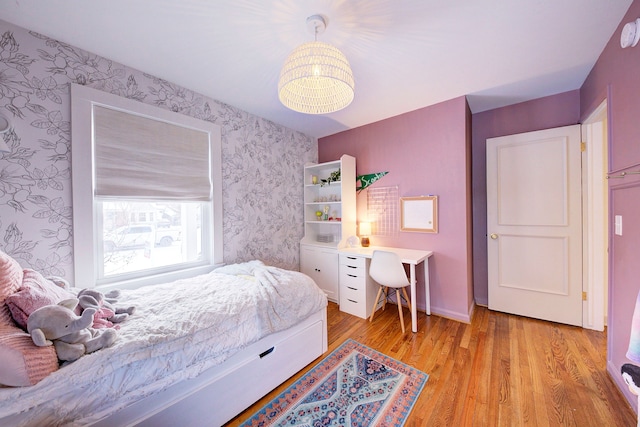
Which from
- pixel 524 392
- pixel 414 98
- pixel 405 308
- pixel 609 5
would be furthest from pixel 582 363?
pixel 414 98

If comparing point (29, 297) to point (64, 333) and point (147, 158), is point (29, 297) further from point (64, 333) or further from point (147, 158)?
point (147, 158)

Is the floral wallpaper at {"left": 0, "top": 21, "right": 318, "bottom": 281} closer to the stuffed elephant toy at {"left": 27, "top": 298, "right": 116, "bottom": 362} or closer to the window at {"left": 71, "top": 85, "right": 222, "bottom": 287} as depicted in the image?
the window at {"left": 71, "top": 85, "right": 222, "bottom": 287}

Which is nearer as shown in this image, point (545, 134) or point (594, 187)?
point (594, 187)

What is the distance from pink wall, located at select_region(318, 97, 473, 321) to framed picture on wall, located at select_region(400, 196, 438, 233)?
0.06 metres

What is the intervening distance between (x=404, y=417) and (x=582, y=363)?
1.57 meters

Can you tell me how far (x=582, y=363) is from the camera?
1752 mm

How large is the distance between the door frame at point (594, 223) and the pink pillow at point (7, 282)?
4.05m

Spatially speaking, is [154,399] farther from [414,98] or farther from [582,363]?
[414,98]

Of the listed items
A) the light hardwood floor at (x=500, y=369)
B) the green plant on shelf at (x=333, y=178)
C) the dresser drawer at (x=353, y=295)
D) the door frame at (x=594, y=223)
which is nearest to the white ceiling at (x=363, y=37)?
the door frame at (x=594, y=223)

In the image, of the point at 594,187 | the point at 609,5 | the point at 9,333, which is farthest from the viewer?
the point at 594,187

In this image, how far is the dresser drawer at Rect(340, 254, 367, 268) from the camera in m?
2.58

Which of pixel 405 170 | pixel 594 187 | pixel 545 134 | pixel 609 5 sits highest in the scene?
pixel 609 5

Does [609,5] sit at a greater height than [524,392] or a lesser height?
greater

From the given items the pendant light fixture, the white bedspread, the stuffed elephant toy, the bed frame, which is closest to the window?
the white bedspread
